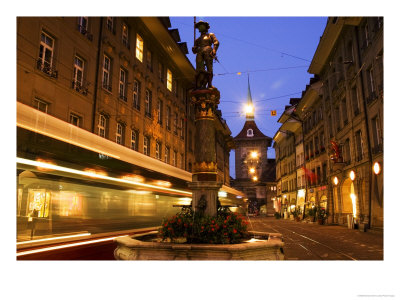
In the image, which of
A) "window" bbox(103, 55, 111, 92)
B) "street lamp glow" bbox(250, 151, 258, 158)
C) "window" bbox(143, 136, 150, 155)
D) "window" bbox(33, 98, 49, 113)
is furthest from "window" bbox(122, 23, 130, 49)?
"street lamp glow" bbox(250, 151, 258, 158)

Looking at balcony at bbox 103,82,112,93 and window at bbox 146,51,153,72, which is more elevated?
window at bbox 146,51,153,72

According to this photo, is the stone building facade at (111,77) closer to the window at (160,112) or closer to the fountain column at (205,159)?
the window at (160,112)

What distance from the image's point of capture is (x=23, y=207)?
21.1ft

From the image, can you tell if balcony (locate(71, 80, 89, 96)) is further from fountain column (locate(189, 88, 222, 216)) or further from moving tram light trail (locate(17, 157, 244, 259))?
fountain column (locate(189, 88, 222, 216))

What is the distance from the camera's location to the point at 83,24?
45.5ft

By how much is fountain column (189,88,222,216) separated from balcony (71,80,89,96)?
6.52 metres

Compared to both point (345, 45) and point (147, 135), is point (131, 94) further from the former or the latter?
point (345, 45)

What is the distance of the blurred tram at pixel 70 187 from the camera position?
6332mm

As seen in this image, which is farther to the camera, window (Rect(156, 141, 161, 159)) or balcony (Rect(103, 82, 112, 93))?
window (Rect(156, 141, 161, 159))

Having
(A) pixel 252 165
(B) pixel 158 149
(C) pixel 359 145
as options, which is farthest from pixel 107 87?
(A) pixel 252 165

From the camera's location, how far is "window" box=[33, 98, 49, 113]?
11.1 metres

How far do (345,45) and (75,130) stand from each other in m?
20.4

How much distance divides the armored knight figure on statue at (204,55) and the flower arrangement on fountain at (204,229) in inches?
135
